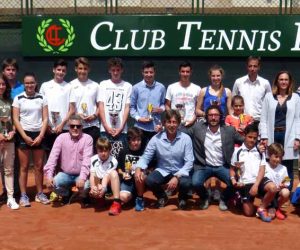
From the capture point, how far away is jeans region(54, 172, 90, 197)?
6.67 meters

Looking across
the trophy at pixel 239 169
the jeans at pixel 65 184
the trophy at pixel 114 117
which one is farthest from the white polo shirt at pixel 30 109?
the trophy at pixel 239 169

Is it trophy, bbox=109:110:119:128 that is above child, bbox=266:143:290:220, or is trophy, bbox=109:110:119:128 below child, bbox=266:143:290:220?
above

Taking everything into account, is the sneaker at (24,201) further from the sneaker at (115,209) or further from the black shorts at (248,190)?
the black shorts at (248,190)

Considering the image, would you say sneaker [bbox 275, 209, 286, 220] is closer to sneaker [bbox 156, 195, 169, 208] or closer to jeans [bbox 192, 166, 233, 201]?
jeans [bbox 192, 166, 233, 201]

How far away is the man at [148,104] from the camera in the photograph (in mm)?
7102

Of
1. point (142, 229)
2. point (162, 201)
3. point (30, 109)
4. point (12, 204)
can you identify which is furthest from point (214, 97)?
point (12, 204)

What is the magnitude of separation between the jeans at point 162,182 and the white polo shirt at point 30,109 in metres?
1.60

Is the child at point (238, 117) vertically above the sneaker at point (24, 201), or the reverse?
the child at point (238, 117)

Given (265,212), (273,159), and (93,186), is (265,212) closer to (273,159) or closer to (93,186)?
(273,159)

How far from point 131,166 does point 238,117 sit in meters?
1.57

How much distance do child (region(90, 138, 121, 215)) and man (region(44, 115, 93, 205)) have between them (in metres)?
0.12

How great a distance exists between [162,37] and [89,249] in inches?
190

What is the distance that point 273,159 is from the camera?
637 centimetres

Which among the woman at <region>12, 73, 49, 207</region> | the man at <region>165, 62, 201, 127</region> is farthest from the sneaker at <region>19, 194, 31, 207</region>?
the man at <region>165, 62, 201, 127</region>
